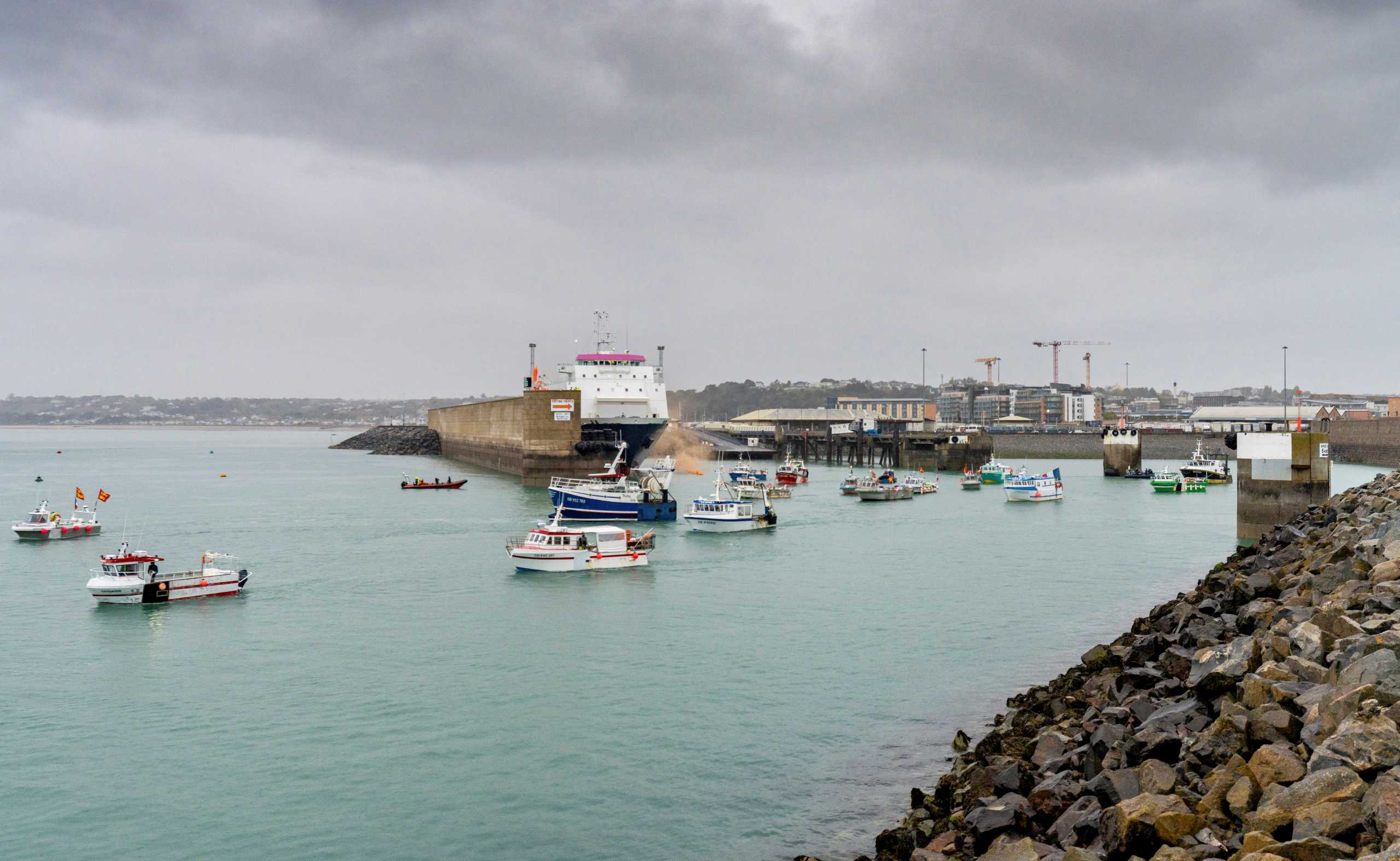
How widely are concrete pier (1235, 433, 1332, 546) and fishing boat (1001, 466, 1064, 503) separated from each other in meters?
22.2

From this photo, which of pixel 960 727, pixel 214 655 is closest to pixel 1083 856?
pixel 960 727

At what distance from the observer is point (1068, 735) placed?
12.6 m

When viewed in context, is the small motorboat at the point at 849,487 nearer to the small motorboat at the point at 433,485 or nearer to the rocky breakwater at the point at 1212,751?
the small motorboat at the point at 433,485

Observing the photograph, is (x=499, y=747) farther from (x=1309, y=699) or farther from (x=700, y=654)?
(x=1309, y=699)

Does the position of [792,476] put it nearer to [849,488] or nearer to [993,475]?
[849,488]

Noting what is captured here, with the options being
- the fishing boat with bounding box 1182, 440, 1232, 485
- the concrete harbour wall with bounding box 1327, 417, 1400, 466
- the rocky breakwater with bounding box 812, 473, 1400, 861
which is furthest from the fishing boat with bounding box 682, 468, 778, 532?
the concrete harbour wall with bounding box 1327, 417, 1400, 466

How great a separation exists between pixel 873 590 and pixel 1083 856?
2199 cm

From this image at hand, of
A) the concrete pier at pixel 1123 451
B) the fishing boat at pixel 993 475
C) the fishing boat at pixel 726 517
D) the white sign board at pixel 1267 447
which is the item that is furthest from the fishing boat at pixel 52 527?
the concrete pier at pixel 1123 451

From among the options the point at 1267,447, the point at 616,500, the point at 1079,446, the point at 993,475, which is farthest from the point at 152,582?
the point at 1079,446

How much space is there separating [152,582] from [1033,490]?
1837 inches

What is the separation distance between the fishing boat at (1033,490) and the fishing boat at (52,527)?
46.4m

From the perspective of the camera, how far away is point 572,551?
3300 cm

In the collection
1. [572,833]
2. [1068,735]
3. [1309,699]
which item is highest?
[1309,699]

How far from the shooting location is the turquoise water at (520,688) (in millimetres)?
12742
